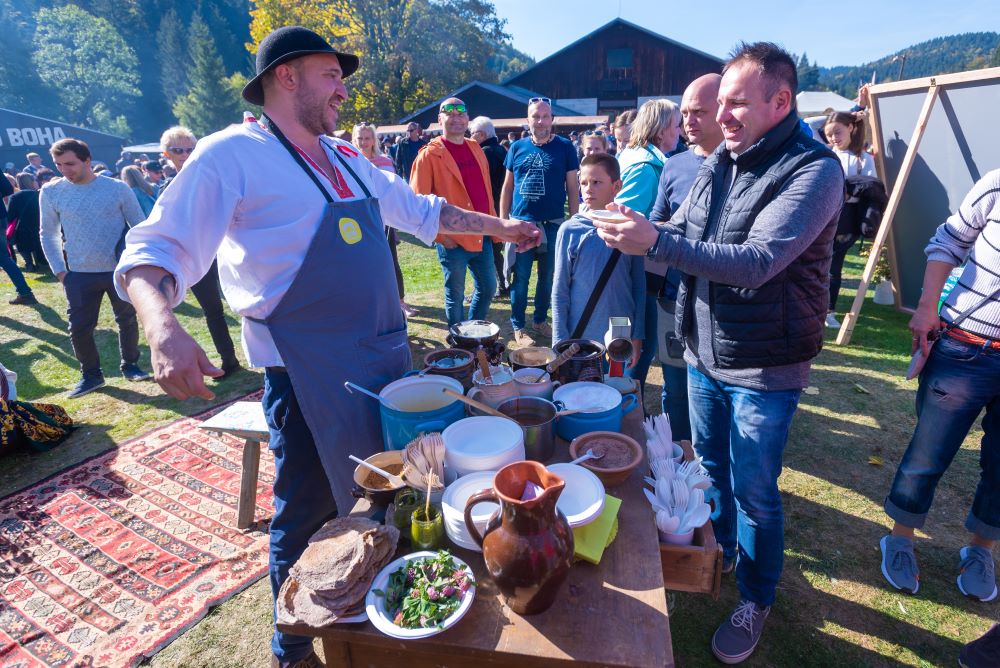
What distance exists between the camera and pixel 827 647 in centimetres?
227

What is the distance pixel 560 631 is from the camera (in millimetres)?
1185

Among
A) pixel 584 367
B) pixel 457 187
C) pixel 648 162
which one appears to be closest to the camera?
pixel 584 367

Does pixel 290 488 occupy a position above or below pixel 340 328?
below

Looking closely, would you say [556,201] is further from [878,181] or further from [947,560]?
[947,560]

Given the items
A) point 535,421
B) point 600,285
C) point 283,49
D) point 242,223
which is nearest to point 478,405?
point 535,421

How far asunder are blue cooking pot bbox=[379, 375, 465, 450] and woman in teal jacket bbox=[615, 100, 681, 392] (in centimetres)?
184

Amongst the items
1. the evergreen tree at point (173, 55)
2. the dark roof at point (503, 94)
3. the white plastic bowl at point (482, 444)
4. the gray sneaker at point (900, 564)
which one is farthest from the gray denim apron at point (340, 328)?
the evergreen tree at point (173, 55)

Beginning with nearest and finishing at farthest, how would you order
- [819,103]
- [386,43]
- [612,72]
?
[819,103]
[612,72]
[386,43]

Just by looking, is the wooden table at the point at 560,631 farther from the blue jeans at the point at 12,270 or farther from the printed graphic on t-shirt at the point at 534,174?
the blue jeans at the point at 12,270

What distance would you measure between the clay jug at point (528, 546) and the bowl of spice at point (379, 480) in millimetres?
436

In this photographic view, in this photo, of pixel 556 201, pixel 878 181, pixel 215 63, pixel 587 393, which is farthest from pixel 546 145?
pixel 215 63

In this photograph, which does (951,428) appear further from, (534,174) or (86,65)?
(86,65)

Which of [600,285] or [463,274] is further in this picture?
[463,274]

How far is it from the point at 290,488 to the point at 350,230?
1.09 m
